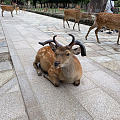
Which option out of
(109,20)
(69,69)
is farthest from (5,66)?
(109,20)

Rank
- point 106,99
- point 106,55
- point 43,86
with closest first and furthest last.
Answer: point 106,99 < point 43,86 < point 106,55

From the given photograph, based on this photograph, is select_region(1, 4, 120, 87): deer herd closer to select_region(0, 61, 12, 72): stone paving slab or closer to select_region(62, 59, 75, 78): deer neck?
select_region(62, 59, 75, 78): deer neck

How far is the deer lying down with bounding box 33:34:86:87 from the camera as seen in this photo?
6.93ft

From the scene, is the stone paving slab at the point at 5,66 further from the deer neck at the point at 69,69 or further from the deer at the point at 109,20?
the deer at the point at 109,20

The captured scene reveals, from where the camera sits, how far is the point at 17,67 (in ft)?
11.2

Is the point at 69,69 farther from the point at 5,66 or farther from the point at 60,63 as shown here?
the point at 5,66

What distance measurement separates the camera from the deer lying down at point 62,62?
83.1 inches

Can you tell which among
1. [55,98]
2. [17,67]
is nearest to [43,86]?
[55,98]

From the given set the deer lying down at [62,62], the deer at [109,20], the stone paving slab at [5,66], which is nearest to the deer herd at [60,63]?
the deer lying down at [62,62]

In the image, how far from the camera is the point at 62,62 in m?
2.09

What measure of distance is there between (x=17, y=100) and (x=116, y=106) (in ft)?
5.07

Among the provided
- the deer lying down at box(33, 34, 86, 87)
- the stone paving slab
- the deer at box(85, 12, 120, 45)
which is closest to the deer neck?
the deer lying down at box(33, 34, 86, 87)

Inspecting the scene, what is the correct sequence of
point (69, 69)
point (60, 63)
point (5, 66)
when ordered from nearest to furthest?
point (60, 63), point (69, 69), point (5, 66)

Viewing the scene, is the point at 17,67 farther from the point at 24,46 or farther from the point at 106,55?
the point at 106,55
